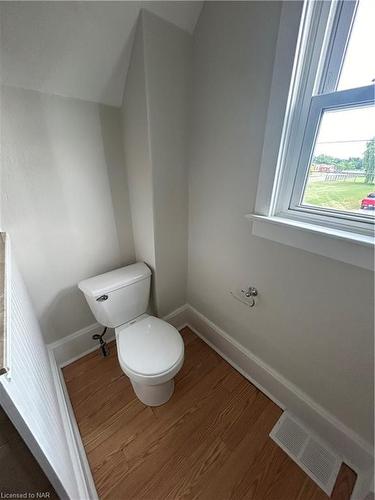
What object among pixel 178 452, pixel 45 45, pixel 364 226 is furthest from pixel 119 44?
pixel 178 452

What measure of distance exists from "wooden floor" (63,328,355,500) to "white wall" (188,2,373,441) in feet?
1.07

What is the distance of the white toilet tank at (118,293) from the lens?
4.06 feet

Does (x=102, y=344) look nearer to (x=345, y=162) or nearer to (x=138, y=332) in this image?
(x=138, y=332)

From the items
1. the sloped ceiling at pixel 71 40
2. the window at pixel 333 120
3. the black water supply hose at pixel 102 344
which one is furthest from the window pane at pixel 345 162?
the black water supply hose at pixel 102 344

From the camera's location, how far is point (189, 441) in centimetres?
111

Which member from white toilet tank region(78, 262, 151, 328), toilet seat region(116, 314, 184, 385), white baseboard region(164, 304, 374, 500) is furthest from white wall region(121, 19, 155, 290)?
white baseboard region(164, 304, 374, 500)

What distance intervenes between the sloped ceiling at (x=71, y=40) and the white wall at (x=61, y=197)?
0.08m

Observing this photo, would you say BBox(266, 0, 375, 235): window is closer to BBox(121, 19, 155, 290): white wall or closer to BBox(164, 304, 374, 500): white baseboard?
BBox(121, 19, 155, 290): white wall

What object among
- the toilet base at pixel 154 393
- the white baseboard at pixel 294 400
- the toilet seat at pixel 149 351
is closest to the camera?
the white baseboard at pixel 294 400

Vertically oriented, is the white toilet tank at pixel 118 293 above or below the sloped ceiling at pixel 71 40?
below

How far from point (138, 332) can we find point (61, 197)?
Answer: 0.89 meters

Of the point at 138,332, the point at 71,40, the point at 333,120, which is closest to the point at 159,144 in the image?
the point at 71,40

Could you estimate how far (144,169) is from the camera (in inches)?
46.9

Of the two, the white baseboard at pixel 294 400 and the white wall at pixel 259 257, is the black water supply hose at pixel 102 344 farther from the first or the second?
the white wall at pixel 259 257
